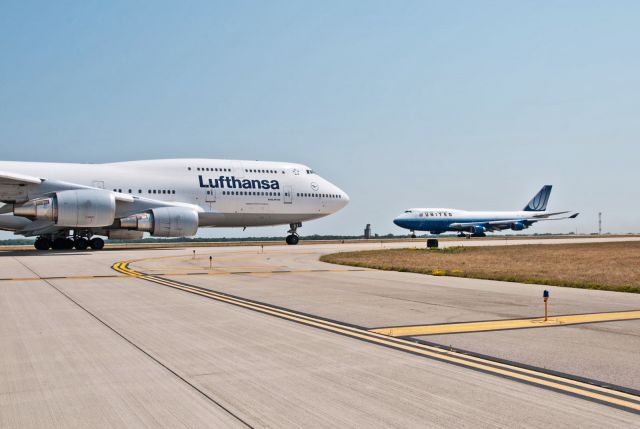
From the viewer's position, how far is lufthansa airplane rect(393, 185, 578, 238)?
80125 mm

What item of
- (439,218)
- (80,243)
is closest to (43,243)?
(80,243)

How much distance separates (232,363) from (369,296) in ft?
26.6

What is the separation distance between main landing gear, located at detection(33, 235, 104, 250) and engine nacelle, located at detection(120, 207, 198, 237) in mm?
2575

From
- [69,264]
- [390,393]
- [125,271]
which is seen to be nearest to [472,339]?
[390,393]

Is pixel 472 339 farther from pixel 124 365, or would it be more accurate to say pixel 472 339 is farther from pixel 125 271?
pixel 125 271

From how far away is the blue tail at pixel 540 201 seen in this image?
317 ft

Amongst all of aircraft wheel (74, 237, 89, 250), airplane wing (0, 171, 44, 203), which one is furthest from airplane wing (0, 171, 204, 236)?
aircraft wheel (74, 237, 89, 250)

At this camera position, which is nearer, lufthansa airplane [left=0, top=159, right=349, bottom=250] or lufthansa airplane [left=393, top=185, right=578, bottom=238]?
lufthansa airplane [left=0, top=159, right=349, bottom=250]

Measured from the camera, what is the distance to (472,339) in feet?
30.3

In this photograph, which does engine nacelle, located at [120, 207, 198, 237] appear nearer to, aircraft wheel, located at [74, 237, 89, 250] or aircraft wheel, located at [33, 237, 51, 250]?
aircraft wheel, located at [74, 237, 89, 250]

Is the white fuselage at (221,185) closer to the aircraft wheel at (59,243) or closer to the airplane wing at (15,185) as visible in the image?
the airplane wing at (15,185)

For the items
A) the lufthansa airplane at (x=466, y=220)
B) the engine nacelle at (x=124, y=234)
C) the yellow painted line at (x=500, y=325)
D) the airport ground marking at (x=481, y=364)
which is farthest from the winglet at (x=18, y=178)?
the lufthansa airplane at (x=466, y=220)

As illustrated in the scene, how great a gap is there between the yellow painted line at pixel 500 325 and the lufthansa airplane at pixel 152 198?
30.6 meters

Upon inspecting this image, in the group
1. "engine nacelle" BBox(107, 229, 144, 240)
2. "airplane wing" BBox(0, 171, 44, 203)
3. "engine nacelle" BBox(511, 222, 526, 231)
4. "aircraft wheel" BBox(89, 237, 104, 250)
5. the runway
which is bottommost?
the runway
